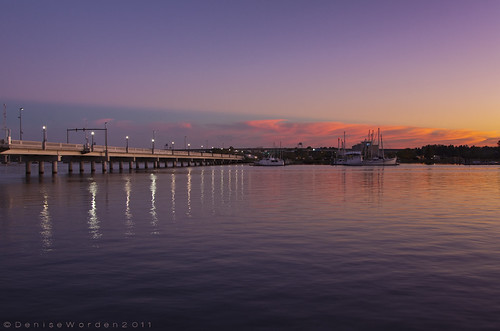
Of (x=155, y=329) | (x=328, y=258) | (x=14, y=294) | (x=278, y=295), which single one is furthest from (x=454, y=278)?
(x=14, y=294)

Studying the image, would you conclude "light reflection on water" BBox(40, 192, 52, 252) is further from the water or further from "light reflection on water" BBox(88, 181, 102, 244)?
"light reflection on water" BBox(88, 181, 102, 244)

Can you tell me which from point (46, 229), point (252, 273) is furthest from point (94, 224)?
point (252, 273)

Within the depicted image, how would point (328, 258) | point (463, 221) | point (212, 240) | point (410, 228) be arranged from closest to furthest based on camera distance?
point (328, 258) → point (212, 240) → point (410, 228) → point (463, 221)

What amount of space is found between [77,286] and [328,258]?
799 cm

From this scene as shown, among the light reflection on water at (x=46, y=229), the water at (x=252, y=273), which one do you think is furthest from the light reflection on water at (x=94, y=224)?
the light reflection on water at (x=46, y=229)

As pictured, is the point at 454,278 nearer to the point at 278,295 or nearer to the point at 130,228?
the point at 278,295

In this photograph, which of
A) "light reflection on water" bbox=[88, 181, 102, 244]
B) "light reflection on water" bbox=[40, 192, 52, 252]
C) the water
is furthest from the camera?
"light reflection on water" bbox=[88, 181, 102, 244]

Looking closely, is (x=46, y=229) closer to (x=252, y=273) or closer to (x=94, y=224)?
(x=94, y=224)

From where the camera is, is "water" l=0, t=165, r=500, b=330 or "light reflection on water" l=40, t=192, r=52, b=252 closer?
"water" l=0, t=165, r=500, b=330

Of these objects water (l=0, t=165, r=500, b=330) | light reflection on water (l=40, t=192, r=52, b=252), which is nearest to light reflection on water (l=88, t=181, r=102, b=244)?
water (l=0, t=165, r=500, b=330)

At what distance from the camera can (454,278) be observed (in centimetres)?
1270

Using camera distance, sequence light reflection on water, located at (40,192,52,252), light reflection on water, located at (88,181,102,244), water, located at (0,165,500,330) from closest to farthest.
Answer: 1. water, located at (0,165,500,330)
2. light reflection on water, located at (40,192,52,252)
3. light reflection on water, located at (88,181,102,244)

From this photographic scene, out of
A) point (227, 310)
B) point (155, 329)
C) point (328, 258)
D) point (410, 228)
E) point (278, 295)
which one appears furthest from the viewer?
point (410, 228)

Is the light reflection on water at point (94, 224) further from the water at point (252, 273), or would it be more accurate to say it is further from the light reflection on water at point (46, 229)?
the light reflection on water at point (46, 229)
